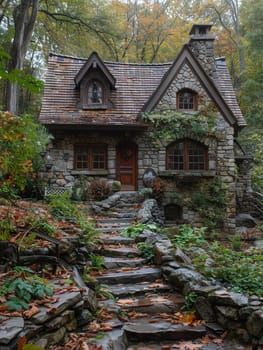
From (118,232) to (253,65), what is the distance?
19795 mm

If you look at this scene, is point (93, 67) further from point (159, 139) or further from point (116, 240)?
point (116, 240)

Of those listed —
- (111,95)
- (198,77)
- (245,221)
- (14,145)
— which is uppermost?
(198,77)

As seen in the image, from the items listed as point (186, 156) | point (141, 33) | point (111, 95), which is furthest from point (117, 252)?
point (141, 33)

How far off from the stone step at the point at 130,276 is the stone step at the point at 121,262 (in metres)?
0.23

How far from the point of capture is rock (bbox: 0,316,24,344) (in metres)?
3.02

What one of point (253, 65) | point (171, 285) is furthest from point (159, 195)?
point (253, 65)

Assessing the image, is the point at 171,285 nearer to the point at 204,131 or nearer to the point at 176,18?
the point at 204,131

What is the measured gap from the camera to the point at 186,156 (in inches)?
544

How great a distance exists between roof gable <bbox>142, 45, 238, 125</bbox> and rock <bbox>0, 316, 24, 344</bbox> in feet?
36.0

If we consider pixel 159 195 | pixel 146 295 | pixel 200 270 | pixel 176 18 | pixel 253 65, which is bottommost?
pixel 146 295

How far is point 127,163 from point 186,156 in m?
2.48

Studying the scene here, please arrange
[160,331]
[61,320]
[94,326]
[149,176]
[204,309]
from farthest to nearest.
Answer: [149,176]
[204,309]
[160,331]
[94,326]
[61,320]

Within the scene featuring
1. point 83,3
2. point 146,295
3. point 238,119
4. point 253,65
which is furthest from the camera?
point 253,65

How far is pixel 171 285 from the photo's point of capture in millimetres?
5711
